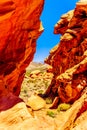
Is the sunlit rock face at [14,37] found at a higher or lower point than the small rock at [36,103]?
higher

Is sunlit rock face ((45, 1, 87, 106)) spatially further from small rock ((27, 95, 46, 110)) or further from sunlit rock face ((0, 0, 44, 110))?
sunlit rock face ((0, 0, 44, 110))

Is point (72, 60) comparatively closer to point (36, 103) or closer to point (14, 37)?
point (36, 103)

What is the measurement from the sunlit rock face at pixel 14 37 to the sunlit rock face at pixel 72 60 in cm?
620

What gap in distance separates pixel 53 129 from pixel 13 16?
12451 millimetres

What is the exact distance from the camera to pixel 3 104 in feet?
85.1

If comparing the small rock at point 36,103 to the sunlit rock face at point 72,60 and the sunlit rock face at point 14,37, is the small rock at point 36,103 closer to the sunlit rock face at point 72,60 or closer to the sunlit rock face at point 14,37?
the sunlit rock face at point 72,60

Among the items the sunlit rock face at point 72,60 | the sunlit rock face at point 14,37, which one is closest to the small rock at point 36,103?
the sunlit rock face at point 72,60

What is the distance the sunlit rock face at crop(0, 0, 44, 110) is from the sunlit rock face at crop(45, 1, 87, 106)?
6197mm

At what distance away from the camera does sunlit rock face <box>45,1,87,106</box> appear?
38.2m

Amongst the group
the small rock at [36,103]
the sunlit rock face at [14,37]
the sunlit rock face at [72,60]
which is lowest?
the small rock at [36,103]

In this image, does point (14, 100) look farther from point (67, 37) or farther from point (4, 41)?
point (67, 37)

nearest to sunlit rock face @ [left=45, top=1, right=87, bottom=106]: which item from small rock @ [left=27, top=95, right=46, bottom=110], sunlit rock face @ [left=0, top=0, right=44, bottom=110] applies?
small rock @ [left=27, top=95, right=46, bottom=110]

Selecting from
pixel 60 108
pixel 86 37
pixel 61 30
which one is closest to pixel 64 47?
pixel 86 37

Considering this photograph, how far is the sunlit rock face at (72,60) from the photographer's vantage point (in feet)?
125
